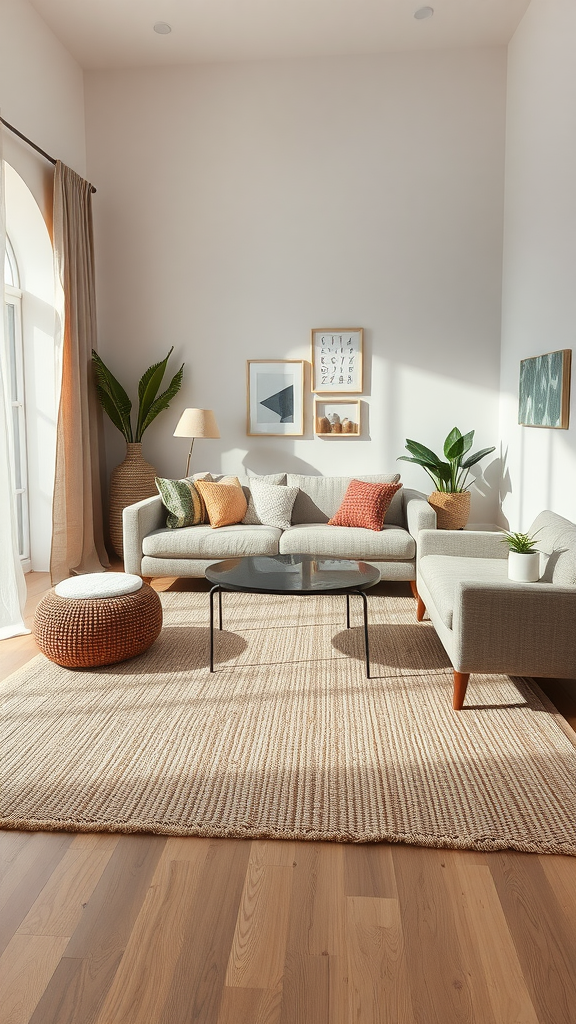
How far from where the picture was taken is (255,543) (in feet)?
15.0

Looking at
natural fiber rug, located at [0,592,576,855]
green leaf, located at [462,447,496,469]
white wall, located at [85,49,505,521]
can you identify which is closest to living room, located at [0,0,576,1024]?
white wall, located at [85,49,505,521]

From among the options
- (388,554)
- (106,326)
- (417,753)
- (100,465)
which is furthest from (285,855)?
(106,326)

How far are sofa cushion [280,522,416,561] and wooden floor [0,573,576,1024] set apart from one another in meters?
2.55

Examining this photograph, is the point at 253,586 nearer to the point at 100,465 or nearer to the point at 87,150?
the point at 100,465

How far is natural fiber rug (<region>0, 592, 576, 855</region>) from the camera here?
2105mm

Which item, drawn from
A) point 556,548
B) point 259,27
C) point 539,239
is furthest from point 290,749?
point 259,27

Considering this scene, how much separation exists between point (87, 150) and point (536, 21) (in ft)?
10.6

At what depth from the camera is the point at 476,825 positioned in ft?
6.79

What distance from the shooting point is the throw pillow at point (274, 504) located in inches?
195

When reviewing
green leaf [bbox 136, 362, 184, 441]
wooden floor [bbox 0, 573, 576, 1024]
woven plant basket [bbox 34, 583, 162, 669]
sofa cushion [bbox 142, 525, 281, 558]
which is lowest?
wooden floor [bbox 0, 573, 576, 1024]

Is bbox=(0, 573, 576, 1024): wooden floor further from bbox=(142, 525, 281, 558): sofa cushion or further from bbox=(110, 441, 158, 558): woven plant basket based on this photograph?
bbox=(110, 441, 158, 558): woven plant basket

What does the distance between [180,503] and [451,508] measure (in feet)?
6.18

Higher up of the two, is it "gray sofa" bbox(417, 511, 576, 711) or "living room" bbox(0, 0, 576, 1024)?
"living room" bbox(0, 0, 576, 1024)

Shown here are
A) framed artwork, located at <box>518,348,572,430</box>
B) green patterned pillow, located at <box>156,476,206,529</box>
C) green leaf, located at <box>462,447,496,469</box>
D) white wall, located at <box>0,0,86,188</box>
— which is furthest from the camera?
green leaf, located at <box>462,447,496,469</box>
